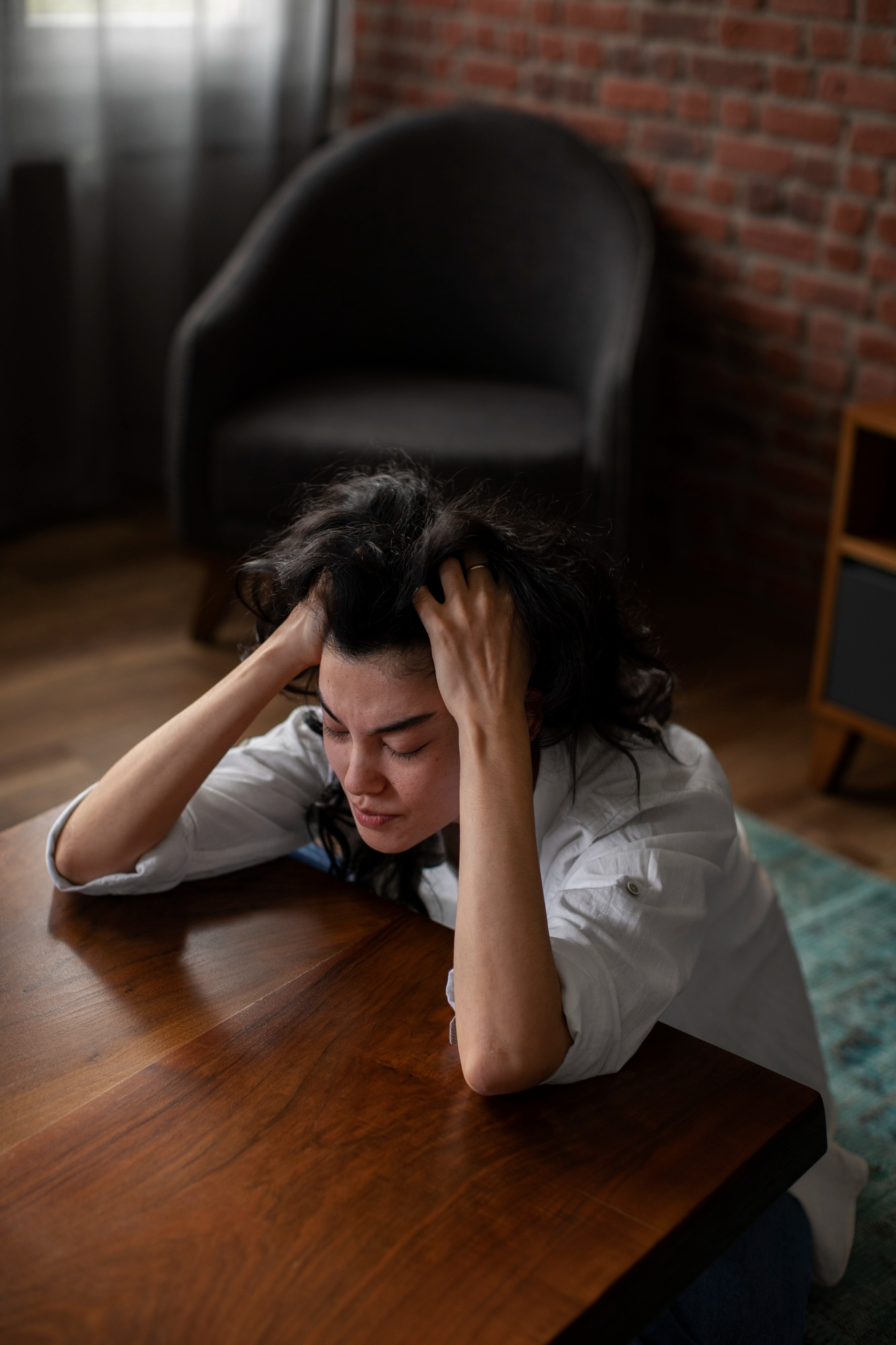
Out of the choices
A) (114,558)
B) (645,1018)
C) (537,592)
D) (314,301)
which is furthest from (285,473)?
(645,1018)

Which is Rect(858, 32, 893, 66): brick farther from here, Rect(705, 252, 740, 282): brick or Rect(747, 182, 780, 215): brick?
Rect(705, 252, 740, 282): brick

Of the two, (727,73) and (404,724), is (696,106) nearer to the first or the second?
(727,73)

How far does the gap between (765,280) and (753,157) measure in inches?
10.0

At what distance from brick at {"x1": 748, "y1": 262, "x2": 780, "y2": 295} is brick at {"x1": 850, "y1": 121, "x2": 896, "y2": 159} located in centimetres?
31

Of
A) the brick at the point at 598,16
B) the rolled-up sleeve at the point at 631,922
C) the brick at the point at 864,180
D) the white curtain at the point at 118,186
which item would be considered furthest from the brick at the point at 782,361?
the rolled-up sleeve at the point at 631,922

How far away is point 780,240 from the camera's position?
2895mm

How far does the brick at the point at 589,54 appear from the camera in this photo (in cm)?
312

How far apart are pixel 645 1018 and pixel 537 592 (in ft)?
1.10

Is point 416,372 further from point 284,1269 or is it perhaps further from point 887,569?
point 284,1269

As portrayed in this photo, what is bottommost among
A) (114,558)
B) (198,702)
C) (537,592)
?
(114,558)

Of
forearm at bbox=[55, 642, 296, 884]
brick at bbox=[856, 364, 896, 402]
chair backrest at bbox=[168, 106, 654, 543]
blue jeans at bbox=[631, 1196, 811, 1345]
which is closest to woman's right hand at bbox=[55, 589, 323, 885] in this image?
forearm at bbox=[55, 642, 296, 884]

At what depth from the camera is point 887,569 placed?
2.25 meters

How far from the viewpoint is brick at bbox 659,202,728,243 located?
3000 mm

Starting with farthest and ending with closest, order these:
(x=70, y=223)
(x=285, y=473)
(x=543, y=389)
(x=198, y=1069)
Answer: (x=70, y=223) → (x=543, y=389) → (x=285, y=473) → (x=198, y=1069)
